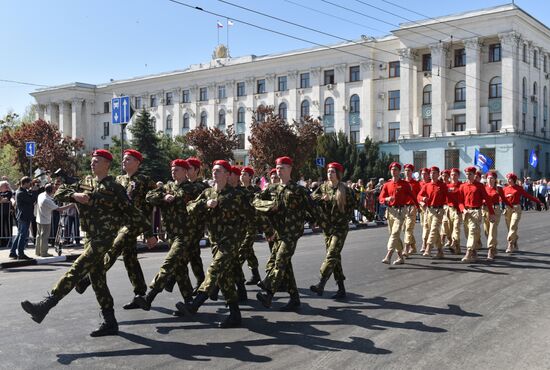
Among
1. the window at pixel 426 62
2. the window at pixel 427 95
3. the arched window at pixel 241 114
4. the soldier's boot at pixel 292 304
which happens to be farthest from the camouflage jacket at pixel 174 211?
the arched window at pixel 241 114

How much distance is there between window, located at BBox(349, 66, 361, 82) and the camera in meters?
56.8

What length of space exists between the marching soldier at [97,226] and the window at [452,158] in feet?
153

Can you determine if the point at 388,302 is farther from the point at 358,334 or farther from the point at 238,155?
the point at 238,155

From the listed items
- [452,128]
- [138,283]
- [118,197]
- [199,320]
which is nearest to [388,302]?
[199,320]

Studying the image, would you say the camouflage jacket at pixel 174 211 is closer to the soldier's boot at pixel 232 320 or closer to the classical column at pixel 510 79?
the soldier's boot at pixel 232 320

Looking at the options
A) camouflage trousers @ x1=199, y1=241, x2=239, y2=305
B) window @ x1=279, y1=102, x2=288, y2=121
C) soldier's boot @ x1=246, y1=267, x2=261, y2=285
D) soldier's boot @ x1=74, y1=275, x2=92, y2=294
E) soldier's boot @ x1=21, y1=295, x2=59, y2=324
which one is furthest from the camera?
window @ x1=279, y1=102, x2=288, y2=121

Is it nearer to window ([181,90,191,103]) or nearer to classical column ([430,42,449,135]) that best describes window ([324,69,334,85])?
classical column ([430,42,449,135])

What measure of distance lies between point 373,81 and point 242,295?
49960 mm

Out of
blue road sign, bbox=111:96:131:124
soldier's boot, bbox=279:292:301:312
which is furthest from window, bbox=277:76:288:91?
soldier's boot, bbox=279:292:301:312

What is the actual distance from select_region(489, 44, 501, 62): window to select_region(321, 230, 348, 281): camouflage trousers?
45.8 metres

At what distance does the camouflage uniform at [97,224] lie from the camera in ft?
20.1

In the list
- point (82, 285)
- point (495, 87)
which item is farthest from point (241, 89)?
point (82, 285)

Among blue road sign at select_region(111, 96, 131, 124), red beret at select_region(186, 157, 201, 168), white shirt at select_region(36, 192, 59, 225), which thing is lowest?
white shirt at select_region(36, 192, 59, 225)

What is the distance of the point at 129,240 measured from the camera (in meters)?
7.49
